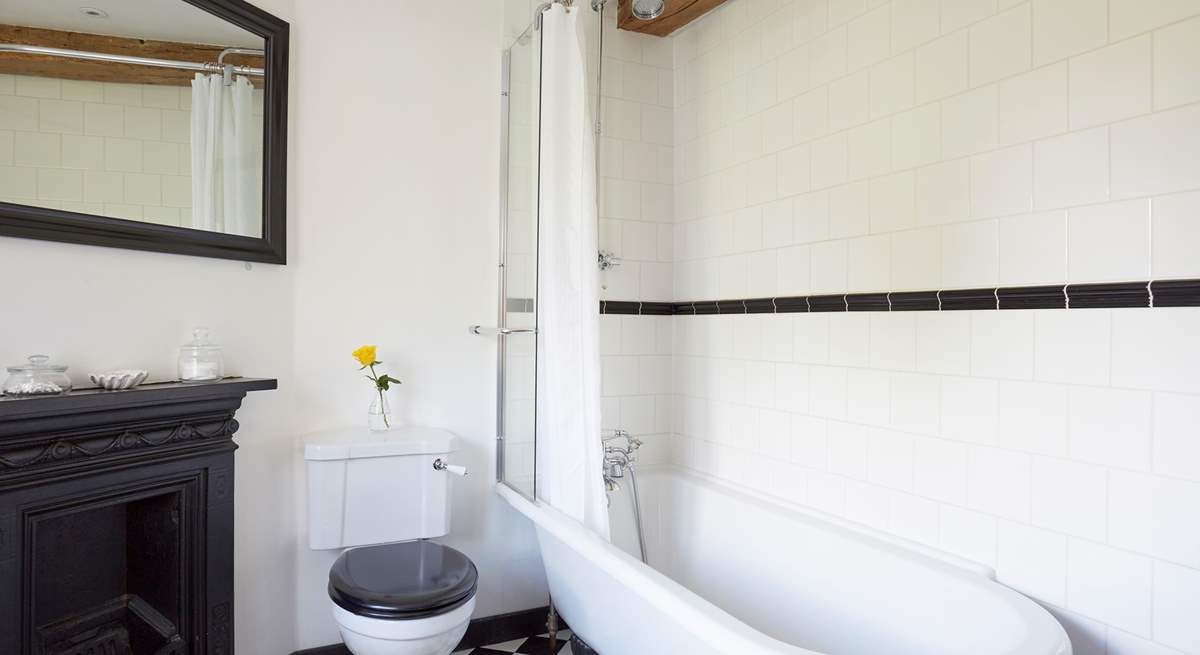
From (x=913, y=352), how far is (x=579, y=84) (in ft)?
4.13

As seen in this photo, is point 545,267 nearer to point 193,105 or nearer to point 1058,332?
point 193,105

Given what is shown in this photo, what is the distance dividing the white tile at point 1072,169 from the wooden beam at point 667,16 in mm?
1399

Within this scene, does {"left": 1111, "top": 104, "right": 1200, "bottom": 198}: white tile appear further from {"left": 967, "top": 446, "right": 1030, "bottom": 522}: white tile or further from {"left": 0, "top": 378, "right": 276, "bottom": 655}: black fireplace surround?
{"left": 0, "top": 378, "right": 276, "bottom": 655}: black fireplace surround

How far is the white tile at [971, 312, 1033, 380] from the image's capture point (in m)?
1.67

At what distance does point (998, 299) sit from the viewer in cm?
172

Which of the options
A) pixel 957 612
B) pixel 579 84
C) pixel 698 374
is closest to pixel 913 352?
pixel 957 612

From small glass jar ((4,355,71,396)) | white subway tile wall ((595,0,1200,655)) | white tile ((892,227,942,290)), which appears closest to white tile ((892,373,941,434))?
white subway tile wall ((595,0,1200,655))

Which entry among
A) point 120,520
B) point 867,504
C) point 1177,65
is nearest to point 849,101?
point 1177,65

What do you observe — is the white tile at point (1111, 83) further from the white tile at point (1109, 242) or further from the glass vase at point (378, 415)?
the glass vase at point (378, 415)

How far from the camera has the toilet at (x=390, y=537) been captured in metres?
1.84

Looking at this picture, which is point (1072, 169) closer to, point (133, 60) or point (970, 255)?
point (970, 255)

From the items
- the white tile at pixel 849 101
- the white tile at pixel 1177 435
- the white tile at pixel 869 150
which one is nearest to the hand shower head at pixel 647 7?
the white tile at pixel 849 101

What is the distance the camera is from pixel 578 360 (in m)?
2.15

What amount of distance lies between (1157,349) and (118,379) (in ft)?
7.89
